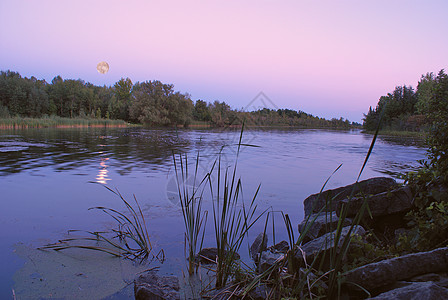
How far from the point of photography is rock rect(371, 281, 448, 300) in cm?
195

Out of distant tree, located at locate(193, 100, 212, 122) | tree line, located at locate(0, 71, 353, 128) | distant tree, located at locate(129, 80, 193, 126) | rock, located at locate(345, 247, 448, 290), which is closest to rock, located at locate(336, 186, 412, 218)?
rock, located at locate(345, 247, 448, 290)

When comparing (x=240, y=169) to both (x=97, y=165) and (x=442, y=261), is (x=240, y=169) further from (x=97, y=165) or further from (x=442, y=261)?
(x=442, y=261)

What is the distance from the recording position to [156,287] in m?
3.28

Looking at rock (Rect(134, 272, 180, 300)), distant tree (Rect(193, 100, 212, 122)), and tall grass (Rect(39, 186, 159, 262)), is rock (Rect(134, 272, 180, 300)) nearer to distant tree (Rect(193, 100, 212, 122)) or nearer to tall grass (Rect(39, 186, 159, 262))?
tall grass (Rect(39, 186, 159, 262))

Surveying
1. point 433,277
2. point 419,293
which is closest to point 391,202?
point 433,277

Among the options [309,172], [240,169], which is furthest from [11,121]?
[309,172]

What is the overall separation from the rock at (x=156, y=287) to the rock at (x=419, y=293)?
1988 mm

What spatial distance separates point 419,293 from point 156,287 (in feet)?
7.86

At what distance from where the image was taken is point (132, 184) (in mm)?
9289

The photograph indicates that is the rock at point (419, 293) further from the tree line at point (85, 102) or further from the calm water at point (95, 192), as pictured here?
the tree line at point (85, 102)

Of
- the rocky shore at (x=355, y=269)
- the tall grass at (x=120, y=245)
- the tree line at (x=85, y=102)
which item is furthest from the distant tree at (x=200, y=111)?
the rocky shore at (x=355, y=269)

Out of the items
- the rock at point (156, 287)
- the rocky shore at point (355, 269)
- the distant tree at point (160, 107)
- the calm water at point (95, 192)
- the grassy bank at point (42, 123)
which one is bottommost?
the calm water at point (95, 192)

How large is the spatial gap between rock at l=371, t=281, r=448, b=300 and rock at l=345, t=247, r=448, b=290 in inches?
8.7

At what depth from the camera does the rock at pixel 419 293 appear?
1948 millimetres
